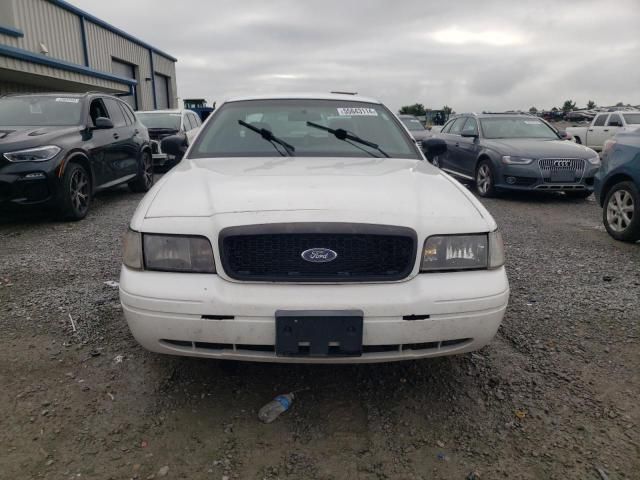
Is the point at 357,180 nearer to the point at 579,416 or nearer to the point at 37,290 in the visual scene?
the point at 579,416

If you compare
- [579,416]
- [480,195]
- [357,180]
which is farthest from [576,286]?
[480,195]

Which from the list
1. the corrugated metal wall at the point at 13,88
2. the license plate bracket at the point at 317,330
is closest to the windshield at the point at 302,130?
the license plate bracket at the point at 317,330

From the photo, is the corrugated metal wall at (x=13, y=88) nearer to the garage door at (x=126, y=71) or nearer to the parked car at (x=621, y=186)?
the garage door at (x=126, y=71)

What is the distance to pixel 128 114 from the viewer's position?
29.0 feet

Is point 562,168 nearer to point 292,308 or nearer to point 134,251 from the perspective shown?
point 292,308

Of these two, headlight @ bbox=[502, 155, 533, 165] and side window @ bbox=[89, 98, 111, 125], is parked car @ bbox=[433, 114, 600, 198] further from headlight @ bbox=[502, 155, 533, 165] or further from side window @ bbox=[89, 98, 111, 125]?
side window @ bbox=[89, 98, 111, 125]

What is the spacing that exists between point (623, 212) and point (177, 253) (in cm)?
536

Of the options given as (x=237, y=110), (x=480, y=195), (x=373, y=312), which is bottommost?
(x=480, y=195)

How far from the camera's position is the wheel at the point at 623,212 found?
5465 millimetres

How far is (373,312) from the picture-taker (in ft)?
6.89

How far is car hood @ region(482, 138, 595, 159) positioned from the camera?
8375mm

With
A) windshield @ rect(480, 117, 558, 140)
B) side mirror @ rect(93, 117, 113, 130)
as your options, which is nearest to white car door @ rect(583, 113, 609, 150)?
windshield @ rect(480, 117, 558, 140)

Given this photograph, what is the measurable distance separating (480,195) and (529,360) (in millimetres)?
6800

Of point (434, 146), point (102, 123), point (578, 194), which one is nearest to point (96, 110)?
point (102, 123)
